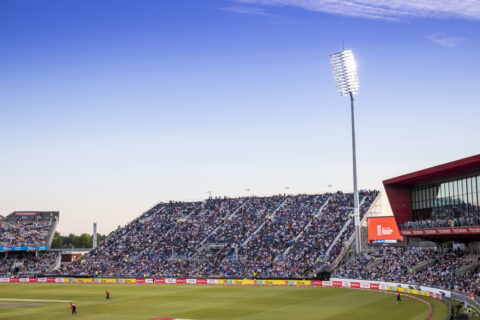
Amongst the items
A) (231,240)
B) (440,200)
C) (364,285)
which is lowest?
(364,285)

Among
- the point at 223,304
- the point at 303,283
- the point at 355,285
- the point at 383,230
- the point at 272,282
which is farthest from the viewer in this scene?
the point at 383,230

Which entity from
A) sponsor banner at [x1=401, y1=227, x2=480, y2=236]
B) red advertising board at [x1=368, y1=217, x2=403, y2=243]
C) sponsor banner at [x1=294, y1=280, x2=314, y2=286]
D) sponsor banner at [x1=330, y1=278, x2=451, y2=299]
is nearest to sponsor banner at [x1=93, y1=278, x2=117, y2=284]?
sponsor banner at [x1=294, y1=280, x2=314, y2=286]

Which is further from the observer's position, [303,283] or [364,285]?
[303,283]

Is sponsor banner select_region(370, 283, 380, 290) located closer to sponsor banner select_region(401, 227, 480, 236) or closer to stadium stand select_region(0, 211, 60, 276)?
sponsor banner select_region(401, 227, 480, 236)

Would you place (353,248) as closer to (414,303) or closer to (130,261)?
(414,303)

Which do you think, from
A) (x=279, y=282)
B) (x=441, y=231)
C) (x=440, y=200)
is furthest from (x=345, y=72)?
(x=279, y=282)

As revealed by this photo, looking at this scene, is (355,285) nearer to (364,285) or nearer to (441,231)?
(364,285)

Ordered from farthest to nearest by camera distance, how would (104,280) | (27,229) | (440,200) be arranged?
(27,229) < (104,280) < (440,200)

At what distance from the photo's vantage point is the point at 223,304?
47312 millimetres

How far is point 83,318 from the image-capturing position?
39.8m

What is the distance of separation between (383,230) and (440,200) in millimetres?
17185

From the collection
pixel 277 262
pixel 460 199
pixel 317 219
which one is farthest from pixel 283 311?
pixel 317 219

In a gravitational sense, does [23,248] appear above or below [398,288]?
above

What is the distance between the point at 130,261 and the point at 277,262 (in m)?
26.2
